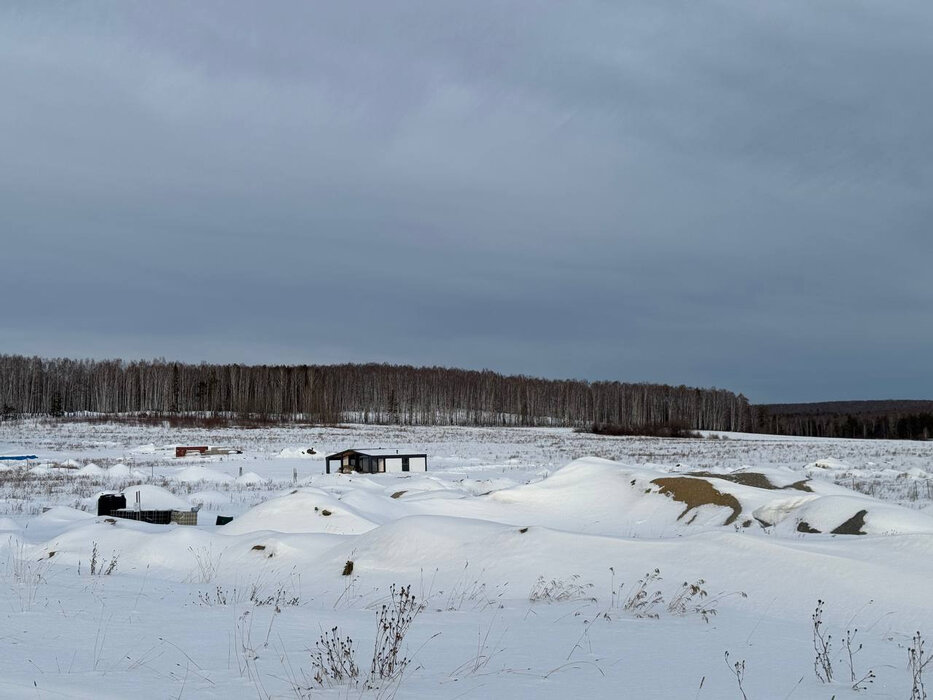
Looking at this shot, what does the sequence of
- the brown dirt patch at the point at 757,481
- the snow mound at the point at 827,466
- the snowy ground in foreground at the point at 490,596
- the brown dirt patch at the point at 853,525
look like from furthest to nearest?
the snow mound at the point at 827,466
the brown dirt patch at the point at 757,481
the brown dirt patch at the point at 853,525
the snowy ground in foreground at the point at 490,596

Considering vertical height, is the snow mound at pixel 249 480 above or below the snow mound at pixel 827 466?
below

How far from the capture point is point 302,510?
15.5m

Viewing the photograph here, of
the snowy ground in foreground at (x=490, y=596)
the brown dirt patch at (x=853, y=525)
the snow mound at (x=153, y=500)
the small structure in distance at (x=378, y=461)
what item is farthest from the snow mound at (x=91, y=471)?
the brown dirt patch at (x=853, y=525)

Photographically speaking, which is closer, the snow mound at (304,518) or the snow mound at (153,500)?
the snow mound at (304,518)

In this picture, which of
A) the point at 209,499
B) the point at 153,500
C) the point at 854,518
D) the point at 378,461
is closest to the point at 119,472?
the point at 378,461

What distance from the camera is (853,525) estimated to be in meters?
13.3

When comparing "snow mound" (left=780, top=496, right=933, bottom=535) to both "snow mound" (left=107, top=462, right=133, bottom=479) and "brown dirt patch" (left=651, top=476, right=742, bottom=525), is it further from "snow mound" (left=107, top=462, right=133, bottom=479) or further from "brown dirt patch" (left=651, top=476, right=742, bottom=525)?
"snow mound" (left=107, top=462, right=133, bottom=479)

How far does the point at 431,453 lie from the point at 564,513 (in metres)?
35.1

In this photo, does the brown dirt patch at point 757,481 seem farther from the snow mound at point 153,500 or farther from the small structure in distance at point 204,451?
the small structure in distance at point 204,451

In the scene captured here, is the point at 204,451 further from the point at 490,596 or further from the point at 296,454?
the point at 490,596

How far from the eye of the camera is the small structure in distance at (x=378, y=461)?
3728cm

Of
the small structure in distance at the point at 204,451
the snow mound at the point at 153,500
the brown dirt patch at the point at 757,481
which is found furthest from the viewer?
the small structure in distance at the point at 204,451

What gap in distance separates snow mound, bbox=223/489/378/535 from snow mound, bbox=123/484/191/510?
267 inches

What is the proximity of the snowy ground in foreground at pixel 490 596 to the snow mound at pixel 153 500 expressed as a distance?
3422mm
